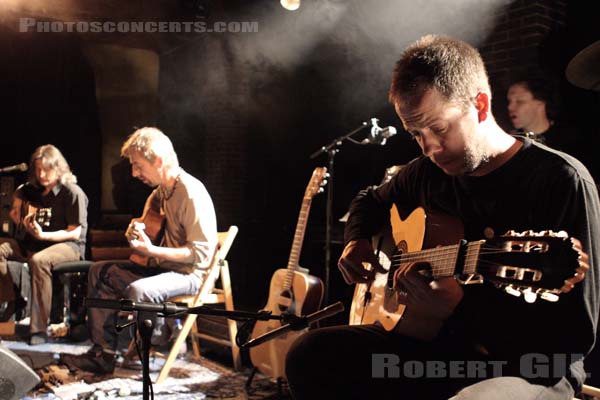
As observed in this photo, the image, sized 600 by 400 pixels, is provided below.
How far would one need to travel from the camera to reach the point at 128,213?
777cm

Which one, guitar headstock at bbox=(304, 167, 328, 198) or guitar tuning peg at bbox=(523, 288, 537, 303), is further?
guitar headstock at bbox=(304, 167, 328, 198)

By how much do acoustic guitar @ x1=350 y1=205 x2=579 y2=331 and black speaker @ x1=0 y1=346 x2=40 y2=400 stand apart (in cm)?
126

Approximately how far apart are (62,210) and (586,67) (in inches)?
172

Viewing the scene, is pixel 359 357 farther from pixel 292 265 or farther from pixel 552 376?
pixel 292 265

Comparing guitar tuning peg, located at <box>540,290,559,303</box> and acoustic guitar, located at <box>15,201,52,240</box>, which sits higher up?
acoustic guitar, located at <box>15,201,52,240</box>

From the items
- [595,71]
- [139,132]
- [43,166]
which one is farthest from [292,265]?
[43,166]

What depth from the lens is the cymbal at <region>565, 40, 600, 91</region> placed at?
254 cm

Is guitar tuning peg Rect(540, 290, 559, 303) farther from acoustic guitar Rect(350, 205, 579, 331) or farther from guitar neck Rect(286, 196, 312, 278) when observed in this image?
guitar neck Rect(286, 196, 312, 278)

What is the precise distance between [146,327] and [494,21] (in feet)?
11.1

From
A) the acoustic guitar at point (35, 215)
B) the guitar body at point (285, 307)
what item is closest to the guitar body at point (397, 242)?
the guitar body at point (285, 307)

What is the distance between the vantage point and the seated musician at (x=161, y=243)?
11.9ft

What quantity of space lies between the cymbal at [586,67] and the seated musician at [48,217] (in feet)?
13.6

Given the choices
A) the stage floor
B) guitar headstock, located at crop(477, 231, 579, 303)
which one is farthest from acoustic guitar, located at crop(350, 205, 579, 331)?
the stage floor

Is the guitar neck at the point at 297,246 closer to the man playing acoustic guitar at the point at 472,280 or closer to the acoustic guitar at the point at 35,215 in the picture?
the man playing acoustic guitar at the point at 472,280
